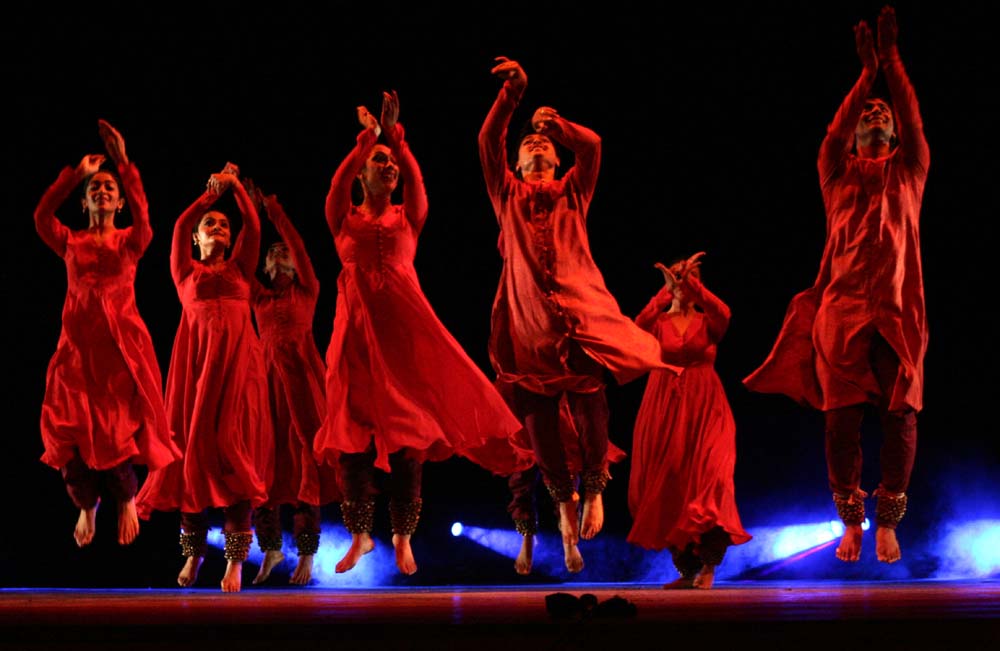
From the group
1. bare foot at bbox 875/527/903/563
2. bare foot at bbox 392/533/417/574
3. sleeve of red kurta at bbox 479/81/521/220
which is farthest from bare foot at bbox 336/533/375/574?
bare foot at bbox 875/527/903/563

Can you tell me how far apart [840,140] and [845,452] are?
1.36 m

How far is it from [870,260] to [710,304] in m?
1.25

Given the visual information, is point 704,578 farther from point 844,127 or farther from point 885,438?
point 844,127

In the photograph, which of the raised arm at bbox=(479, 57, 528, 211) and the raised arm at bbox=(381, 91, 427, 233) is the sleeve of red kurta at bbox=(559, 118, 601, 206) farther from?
the raised arm at bbox=(381, 91, 427, 233)

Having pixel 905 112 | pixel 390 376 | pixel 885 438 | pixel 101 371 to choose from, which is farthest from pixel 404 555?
pixel 905 112

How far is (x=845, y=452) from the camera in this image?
538 cm

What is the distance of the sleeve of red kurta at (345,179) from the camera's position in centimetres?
534

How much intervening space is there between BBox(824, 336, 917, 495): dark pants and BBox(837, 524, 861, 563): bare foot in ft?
0.52

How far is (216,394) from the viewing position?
237 inches

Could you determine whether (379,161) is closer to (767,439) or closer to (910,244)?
(910,244)

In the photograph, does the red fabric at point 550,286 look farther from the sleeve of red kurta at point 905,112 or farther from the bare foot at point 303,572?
the bare foot at point 303,572

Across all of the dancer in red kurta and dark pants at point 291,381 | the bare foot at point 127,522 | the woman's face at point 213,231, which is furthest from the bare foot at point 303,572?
the woman's face at point 213,231

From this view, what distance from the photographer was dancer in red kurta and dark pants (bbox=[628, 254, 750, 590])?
621 centimetres

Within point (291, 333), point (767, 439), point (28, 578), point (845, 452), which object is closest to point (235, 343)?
point (291, 333)
